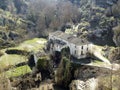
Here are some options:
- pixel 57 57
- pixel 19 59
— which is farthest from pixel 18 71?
pixel 57 57

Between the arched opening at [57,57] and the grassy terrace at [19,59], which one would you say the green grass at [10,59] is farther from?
the arched opening at [57,57]

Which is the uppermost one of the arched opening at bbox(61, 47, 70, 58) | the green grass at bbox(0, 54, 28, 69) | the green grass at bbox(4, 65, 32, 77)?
the arched opening at bbox(61, 47, 70, 58)

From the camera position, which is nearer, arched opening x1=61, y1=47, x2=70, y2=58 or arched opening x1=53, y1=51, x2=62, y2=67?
arched opening x1=61, y1=47, x2=70, y2=58

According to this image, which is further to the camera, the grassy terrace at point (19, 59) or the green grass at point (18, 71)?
the grassy terrace at point (19, 59)

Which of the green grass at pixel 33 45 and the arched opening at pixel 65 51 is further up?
the arched opening at pixel 65 51

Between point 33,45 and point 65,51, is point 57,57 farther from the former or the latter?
point 33,45

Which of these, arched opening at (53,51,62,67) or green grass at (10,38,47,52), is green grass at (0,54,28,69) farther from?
arched opening at (53,51,62,67)

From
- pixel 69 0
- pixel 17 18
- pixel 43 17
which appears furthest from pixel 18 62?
pixel 69 0

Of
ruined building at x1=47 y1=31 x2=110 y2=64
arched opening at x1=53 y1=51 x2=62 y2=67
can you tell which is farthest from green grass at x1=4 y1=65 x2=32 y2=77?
ruined building at x1=47 y1=31 x2=110 y2=64

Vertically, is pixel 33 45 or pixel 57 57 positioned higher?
pixel 57 57

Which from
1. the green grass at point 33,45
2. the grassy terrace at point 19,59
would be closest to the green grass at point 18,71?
the grassy terrace at point 19,59

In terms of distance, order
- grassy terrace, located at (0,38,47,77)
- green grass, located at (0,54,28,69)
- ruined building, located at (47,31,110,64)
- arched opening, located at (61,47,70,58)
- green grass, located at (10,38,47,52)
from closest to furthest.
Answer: grassy terrace, located at (0,38,47,77)
ruined building, located at (47,31,110,64)
arched opening, located at (61,47,70,58)
green grass, located at (0,54,28,69)
green grass, located at (10,38,47,52)
